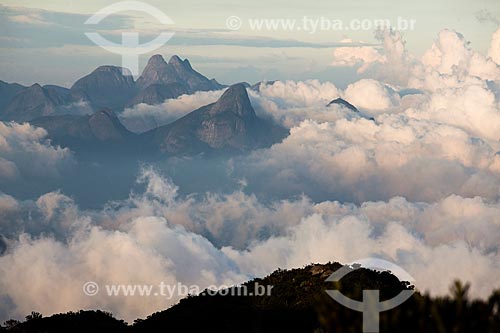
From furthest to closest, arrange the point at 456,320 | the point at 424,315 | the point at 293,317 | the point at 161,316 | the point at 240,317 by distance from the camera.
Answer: the point at 161,316 → the point at 240,317 → the point at 293,317 → the point at 424,315 → the point at 456,320

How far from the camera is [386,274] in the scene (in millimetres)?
61125

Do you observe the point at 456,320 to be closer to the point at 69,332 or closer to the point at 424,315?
the point at 424,315

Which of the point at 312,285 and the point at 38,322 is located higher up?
the point at 312,285

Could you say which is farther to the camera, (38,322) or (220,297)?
(220,297)

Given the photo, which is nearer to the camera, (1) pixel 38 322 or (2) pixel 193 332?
(2) pixel 193 332

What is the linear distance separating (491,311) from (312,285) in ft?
119

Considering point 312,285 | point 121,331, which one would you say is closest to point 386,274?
point 312,285

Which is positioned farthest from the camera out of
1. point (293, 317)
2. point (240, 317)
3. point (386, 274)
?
point (386, 274)

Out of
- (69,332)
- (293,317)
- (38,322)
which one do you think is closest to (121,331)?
(69,332)

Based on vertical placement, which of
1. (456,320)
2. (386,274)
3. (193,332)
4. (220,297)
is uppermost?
(386,274)

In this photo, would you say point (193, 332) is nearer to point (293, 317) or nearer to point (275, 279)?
point (293, 317)

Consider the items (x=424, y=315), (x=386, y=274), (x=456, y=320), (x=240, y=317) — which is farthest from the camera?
(x=386, y=274)

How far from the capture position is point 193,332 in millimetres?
49250

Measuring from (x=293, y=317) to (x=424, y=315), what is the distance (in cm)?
2575
